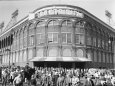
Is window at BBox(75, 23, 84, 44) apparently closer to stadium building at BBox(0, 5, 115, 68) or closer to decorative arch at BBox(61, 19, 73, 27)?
stadium building at BBox(0, 5, 115, 68)

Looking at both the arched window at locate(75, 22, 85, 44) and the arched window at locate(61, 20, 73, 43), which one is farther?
the arched window at locate(75, 22, 85, 44)

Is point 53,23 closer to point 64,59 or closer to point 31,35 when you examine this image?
point 31,35

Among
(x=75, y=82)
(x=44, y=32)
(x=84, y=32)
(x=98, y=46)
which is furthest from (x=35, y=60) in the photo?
(x=75, y=82)

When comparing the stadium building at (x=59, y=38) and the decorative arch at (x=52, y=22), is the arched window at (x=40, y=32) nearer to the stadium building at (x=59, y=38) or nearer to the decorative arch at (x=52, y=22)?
the stadium building at (x=59, y=38)

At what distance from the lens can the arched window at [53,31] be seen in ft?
141

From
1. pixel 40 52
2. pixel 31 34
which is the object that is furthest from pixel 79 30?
pixel 31 34

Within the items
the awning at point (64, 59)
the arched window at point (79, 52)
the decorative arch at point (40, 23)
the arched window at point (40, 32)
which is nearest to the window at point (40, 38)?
the arched window at point (40, 32)

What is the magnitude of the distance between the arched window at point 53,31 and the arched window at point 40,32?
1251 millimetres

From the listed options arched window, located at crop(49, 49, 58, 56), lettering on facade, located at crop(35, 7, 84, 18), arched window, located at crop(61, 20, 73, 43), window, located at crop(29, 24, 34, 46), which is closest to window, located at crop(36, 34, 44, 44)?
window, located at crop(29, 24, 34, 46)

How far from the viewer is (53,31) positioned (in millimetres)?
43062

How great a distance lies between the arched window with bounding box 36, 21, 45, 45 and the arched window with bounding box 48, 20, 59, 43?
4.10ft

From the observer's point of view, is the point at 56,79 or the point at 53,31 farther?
the point at 53,31

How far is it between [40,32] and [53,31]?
2.76 meters

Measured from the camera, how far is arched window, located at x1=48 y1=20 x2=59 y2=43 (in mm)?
42875
